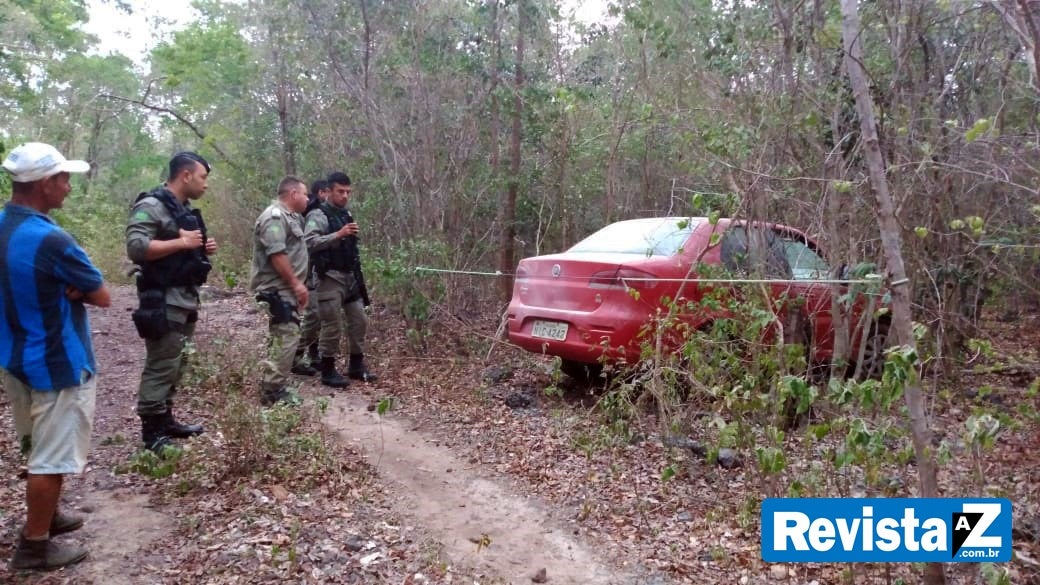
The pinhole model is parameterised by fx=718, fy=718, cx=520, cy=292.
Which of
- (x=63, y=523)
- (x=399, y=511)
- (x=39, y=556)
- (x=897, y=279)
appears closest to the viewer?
(x=897, y=279)

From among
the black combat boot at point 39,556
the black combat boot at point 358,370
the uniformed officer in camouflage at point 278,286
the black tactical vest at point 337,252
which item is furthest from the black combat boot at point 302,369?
the black combat boot at point 39,556

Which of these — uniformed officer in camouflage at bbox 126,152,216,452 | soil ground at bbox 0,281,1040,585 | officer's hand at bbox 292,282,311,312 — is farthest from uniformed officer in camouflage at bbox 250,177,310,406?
uniformed officer in camouflage at bbox 126,152,216,452

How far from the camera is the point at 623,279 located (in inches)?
192

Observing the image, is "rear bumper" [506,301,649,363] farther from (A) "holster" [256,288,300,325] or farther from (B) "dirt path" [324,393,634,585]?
(A) "holster" [256,288,300,325]

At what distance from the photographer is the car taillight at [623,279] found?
4812 millimetres

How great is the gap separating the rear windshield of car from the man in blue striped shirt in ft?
11.1

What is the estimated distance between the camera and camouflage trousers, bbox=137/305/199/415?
13.6ft

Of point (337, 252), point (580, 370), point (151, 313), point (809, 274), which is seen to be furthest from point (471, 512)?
point (337, 252)

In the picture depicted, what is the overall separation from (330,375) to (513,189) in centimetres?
355

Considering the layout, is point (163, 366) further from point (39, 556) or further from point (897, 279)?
point (897, 279)

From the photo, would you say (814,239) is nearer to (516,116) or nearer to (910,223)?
(910,223)

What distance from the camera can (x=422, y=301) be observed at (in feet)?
22.7

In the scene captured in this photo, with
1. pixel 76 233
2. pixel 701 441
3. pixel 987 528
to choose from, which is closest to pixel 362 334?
pixel 701 441

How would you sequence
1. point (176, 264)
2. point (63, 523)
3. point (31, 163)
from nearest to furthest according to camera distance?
point (31, 163)
point (63, 523)
point (176, 264)
